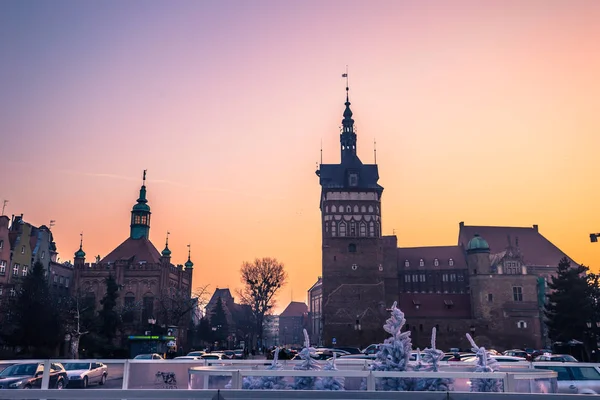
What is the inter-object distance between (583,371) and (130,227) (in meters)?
79.6

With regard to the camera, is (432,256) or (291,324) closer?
(432,256)

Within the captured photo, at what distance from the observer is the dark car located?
325 inches

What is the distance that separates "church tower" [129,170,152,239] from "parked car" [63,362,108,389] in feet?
254

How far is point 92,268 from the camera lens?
257 feet

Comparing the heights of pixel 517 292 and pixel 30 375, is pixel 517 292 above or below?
above

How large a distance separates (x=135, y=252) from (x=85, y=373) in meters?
74.8

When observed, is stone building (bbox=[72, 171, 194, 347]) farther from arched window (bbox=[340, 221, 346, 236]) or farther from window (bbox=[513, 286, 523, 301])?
window (bbox=[513, 286, 523, 301])

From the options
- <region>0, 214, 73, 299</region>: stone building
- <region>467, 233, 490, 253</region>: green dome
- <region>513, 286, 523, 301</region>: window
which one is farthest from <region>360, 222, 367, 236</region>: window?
<region>0, 214, 73, 299</region>: stone building

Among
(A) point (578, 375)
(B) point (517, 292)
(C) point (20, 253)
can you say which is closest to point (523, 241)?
(B) point (517, 292)

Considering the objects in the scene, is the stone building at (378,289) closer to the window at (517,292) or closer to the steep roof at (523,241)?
the window at (517,292)

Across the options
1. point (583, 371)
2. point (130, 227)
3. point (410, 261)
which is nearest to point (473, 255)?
point (410, 261)

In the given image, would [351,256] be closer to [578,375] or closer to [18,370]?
[578,375]

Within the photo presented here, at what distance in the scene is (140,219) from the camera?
8750 centimetres

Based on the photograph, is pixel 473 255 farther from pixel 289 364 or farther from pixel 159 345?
pixel 289 364
